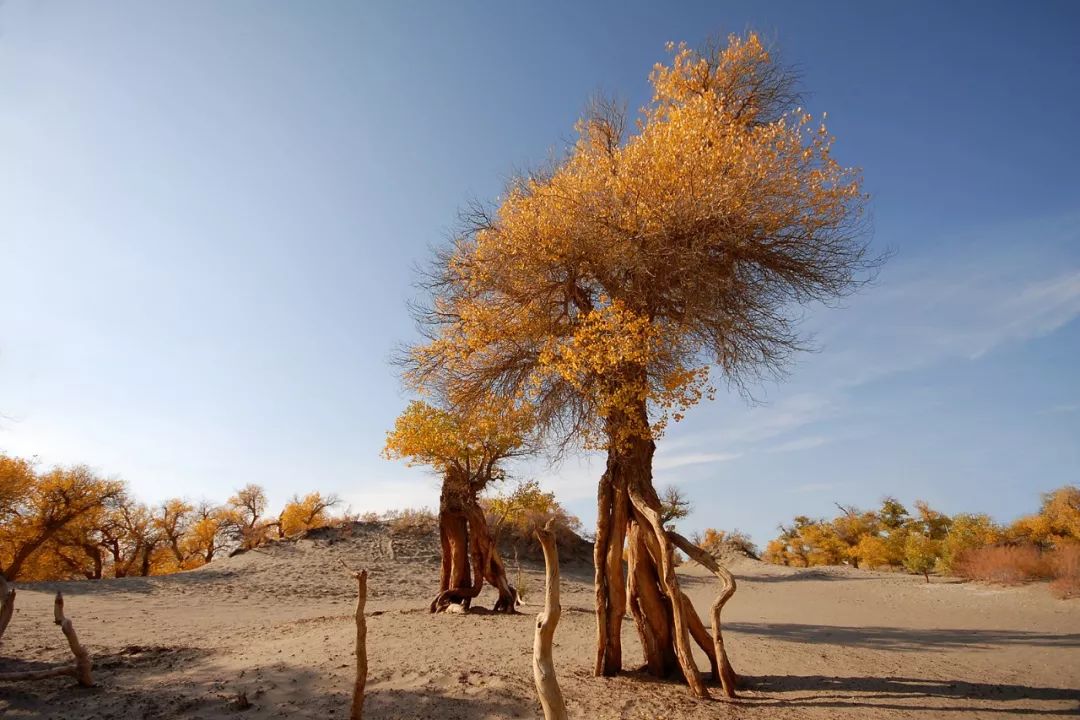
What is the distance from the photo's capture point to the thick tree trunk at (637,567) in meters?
8.38

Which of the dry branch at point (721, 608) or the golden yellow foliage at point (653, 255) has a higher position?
the golden yellow foliage at point (653, 255)

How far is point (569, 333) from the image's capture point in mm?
9953

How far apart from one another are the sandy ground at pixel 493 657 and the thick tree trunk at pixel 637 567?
551mm

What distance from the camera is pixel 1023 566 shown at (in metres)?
19.3

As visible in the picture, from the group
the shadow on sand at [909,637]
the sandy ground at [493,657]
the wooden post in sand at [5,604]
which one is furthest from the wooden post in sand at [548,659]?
the shadow on sand at [909,637]

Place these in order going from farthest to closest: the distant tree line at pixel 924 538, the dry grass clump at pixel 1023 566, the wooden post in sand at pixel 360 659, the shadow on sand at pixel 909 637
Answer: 1. the distant tree line at pixel 924 538
2. the dry grass clump at pixel 1023 566
3. the shadow on sand at pixel 909 637
4. the wooden post in sand at pixel 360 659

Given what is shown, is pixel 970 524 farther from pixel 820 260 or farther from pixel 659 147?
pixel 659 147

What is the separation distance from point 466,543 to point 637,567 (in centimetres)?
816

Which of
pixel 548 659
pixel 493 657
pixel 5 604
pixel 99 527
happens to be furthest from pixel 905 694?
pixel 99 527

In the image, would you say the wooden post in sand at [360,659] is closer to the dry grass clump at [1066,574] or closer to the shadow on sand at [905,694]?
the shadow on sand at [905,694]

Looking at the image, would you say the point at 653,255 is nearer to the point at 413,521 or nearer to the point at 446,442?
the point at 446,442

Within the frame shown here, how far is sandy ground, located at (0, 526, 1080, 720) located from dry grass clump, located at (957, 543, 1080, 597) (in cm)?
77

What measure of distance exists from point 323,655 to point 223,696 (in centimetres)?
196

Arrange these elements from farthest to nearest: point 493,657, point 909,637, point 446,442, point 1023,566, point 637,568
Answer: point 1023,566
point 446,442
point 909,637
point 493,657
point 637,568
